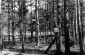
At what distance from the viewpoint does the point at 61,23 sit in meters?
13.3

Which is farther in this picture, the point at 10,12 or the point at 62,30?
the point at 10,12

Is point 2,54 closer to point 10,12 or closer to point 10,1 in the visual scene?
point 10,12

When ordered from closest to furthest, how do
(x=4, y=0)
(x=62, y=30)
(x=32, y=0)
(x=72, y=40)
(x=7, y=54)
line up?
1. (x=7, y=54)
2. (x=62, y=30)
3. (x=72, y=40)
4. (x=32, y=0)
5. (x=4, y=0)

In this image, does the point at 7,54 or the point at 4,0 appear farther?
the point at 4,0

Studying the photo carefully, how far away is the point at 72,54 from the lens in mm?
11922

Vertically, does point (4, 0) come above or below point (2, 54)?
above

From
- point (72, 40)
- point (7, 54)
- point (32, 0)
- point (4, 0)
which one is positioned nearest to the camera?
point (7, 54)

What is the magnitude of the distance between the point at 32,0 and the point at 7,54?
11180 mm

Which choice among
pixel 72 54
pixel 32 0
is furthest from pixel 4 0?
pixel 72 54

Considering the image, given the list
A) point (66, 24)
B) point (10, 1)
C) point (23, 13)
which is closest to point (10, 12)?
point (10, 1)

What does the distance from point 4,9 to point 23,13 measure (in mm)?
8929

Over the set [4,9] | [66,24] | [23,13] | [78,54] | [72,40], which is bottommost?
[78,54]

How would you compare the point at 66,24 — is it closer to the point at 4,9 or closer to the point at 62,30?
the point at 62,30

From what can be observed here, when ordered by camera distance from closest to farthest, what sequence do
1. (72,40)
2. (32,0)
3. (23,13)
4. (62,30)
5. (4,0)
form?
(62,30)
(72,40)
(23,13)
(32,0)
(4,0)
